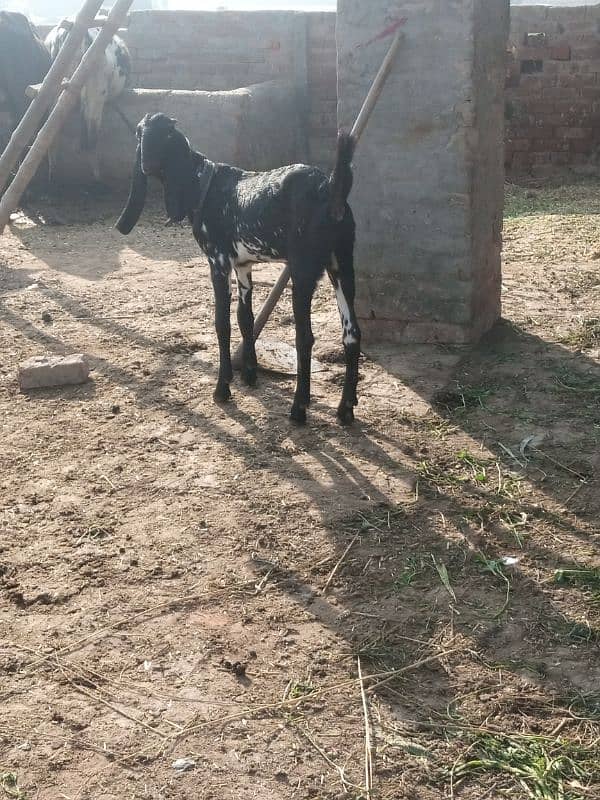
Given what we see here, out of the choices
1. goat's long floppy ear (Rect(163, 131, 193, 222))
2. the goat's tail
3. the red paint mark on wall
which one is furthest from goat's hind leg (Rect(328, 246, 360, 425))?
the red paint mark on wall

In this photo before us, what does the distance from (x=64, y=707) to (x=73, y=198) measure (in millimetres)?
10136

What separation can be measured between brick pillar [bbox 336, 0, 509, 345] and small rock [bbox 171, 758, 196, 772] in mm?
4133

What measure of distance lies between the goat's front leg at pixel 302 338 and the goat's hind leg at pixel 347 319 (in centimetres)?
20

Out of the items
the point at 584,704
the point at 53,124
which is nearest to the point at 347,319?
the point at 584,704

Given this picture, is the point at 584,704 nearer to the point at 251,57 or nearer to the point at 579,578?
the point at 579,578

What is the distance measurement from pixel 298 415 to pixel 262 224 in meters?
1.10

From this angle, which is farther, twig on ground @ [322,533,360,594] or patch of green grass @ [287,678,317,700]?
twig on ground @ [322,533,360,594]

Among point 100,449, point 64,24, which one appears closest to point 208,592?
point 100,449

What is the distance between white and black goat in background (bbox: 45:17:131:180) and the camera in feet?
38.4

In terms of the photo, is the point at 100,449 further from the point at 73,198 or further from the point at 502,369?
the point at 73,198

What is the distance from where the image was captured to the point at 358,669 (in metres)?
3.32

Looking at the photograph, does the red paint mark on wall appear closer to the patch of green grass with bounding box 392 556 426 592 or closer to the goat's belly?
the goat's belly

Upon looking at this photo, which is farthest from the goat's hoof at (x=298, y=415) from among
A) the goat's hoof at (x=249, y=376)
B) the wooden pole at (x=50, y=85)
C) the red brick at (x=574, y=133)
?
the red brick at (x=574, y=133)

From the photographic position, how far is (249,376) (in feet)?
19.5
